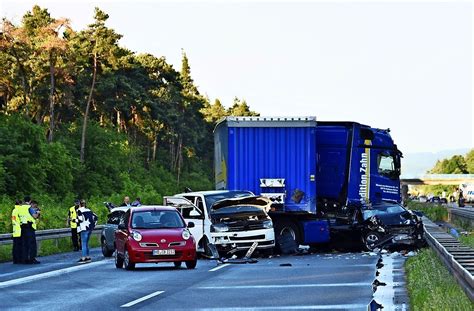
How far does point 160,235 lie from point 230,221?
412 centimetres

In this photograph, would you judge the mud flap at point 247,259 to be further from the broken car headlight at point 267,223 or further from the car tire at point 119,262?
the car tire at point 119,262

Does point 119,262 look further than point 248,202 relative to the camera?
No

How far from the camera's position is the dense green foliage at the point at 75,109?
219 ft

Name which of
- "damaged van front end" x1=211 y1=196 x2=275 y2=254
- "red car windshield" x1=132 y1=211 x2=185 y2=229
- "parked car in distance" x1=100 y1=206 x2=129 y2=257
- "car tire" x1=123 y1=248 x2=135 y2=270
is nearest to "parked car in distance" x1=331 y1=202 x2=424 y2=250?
"damaged van front end" x1=211 y1=196 x2=275 y2=254

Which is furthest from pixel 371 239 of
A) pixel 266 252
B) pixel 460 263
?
pixel 460 263

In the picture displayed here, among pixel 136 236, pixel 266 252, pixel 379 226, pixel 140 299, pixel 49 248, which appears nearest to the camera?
pixel 140 299

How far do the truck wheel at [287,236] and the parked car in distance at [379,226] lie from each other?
1.57 metres

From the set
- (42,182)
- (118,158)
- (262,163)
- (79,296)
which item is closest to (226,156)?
(262,163)

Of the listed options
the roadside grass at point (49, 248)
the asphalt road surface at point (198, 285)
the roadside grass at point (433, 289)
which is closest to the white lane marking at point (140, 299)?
the asphalt road surface at point (198, 285)

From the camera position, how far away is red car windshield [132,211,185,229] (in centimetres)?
2619

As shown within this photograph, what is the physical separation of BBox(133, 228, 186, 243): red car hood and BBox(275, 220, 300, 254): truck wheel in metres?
5.64

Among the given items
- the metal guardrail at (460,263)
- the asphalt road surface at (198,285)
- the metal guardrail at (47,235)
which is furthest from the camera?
the metal guardrail at (47,235)

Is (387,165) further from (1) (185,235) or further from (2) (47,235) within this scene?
(2) (47,235)

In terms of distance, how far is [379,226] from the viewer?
3141 centimetres
